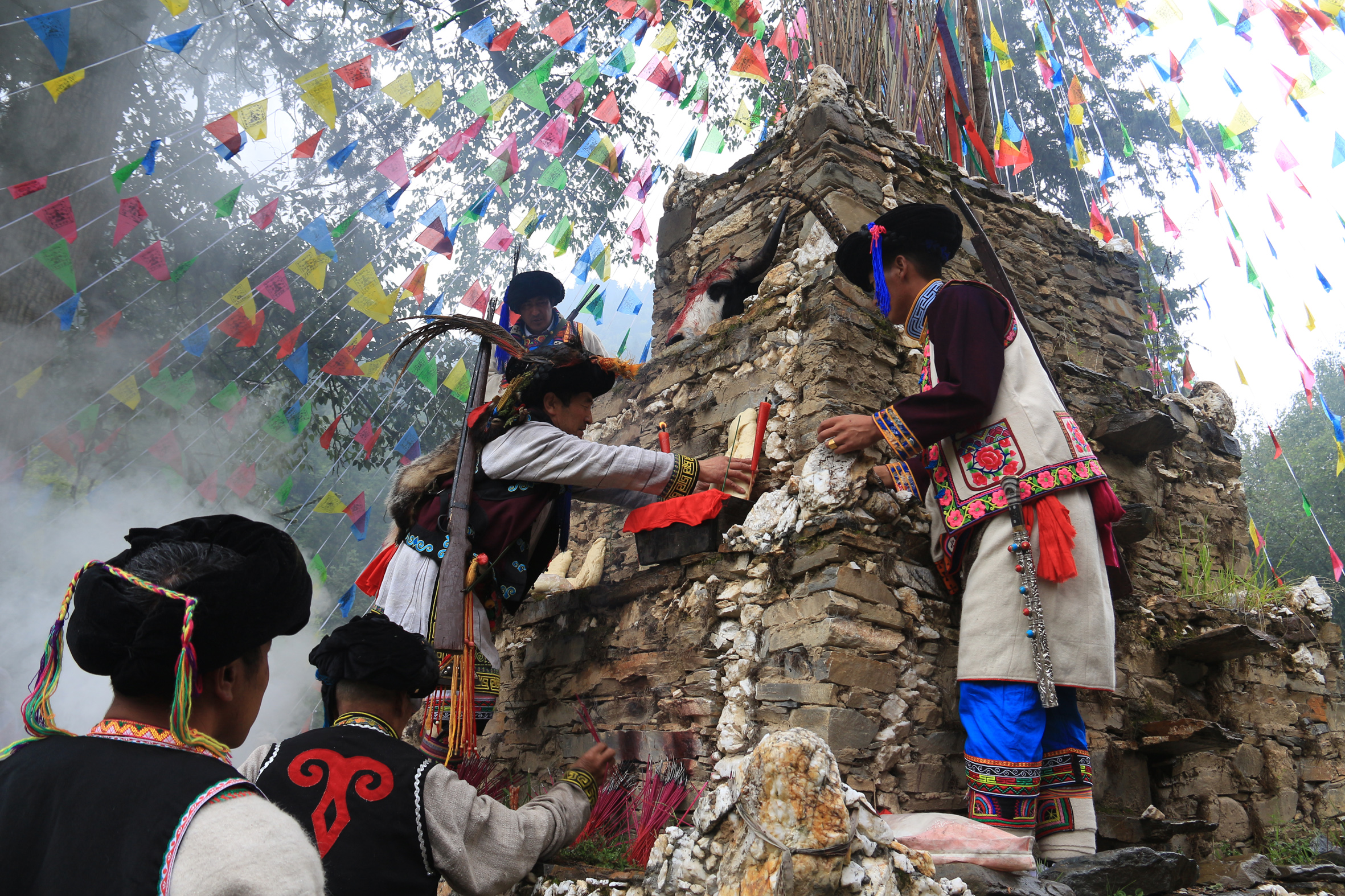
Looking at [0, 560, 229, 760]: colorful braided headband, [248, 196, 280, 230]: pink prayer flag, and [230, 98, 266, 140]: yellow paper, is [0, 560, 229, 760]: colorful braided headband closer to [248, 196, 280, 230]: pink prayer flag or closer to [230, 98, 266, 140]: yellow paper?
[230, 98, 266, 140]: yellow paper

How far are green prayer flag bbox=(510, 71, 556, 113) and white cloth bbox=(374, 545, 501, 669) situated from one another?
3146 millimetres

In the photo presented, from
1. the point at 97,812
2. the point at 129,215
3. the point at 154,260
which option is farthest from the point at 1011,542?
the point at 129,215

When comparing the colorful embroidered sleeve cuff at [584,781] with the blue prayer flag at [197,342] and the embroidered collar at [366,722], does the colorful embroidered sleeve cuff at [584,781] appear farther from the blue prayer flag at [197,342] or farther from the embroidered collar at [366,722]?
the blue prayer flag at [197,342]

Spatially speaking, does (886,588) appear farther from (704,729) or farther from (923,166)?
(923,166)

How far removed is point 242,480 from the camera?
7.30m

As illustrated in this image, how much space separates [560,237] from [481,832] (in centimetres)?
475

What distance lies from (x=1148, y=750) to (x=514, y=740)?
8.92 feet

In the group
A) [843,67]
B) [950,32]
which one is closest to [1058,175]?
[950,32]

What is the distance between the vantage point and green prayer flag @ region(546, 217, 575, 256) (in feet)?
19.7

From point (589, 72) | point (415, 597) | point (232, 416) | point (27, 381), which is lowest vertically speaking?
point (415, 597)

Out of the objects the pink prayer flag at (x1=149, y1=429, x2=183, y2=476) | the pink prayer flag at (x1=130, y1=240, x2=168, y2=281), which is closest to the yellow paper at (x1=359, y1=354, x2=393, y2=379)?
the pink prayer flag at (x1=130, y1=240, x2=168, y2=281)

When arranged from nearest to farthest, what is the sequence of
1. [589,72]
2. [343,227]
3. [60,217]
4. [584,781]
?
[584,781], [60,217], [589,72], [343,227]

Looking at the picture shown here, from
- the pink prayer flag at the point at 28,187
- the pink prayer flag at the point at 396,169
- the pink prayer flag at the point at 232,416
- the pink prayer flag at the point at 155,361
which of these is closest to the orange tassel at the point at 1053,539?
the pink prayer flag at the point at 396,169

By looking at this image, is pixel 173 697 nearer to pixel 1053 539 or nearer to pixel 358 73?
pixel 1053 539
